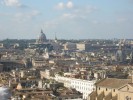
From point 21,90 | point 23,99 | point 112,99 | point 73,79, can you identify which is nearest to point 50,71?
point 73,79

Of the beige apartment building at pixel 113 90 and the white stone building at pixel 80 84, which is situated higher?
the beige apartment building at pixel 113 90

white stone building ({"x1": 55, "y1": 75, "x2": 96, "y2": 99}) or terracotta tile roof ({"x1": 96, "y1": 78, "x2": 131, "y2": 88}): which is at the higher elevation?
terracotta tile roof ({"x1": 96, "y1": 78, "x2": 131, "y2": 88})

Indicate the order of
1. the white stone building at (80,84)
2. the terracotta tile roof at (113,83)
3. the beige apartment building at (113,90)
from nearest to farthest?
1. the beige apartment building at (113,90)
2. the terracotta tile roof at (113,83)
3. the white stone building at (80,84)

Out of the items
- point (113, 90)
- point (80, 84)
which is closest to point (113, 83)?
point (113, 90)

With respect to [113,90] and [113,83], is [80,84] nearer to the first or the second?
[113,83]

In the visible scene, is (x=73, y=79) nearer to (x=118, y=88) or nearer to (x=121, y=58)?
(x=118, y=88)

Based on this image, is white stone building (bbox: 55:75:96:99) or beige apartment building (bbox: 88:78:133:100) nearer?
beige apartment building (bbox: 88:78:133:100)

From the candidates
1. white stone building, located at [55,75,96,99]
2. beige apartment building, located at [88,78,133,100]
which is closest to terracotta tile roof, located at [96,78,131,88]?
beige apartment building, located at [88,78,133,100]

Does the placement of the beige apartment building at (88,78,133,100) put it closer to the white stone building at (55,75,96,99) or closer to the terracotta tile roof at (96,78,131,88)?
the terracotta tile roof at (96,78,131,88)

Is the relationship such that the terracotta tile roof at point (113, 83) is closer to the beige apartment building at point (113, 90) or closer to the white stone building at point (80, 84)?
the beige apartment building at point (113, 90)

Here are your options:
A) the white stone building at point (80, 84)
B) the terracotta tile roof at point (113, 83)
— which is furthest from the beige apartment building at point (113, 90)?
the white stone building at point (80, 84)

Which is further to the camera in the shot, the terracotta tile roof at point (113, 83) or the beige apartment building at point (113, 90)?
the terracotta tile roof at point (113, 83)
